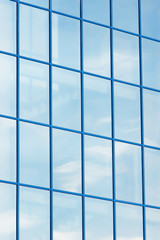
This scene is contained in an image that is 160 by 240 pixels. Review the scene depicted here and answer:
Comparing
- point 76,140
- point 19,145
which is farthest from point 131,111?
point 19,145

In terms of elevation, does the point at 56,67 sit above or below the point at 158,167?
above

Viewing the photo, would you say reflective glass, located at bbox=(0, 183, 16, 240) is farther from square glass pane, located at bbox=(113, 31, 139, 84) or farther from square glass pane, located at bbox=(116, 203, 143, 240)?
square glass pane, located at bbox=(113, 31, 139, 84)

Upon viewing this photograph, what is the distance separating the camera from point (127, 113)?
31.7 m

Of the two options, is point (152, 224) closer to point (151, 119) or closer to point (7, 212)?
point (151, 119)

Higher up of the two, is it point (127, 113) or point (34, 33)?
point (34, 33)

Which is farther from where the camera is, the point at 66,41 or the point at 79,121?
the point at 66,41

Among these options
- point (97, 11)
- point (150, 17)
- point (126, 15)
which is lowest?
point (97, 11)

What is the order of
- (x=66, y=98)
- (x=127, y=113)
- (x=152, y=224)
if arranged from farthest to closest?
(x=127, y=113)
(x=152, y=224)
(x=66, y=98)

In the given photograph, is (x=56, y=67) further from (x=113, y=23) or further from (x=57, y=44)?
(x=113, y=23)

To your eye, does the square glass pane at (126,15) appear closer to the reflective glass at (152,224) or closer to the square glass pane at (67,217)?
the reflective glass at (152,224)

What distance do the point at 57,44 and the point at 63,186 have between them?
494 centimetres

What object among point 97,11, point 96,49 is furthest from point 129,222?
point 97,11

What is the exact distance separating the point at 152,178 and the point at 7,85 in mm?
6652

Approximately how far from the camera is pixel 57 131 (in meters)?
29.5
